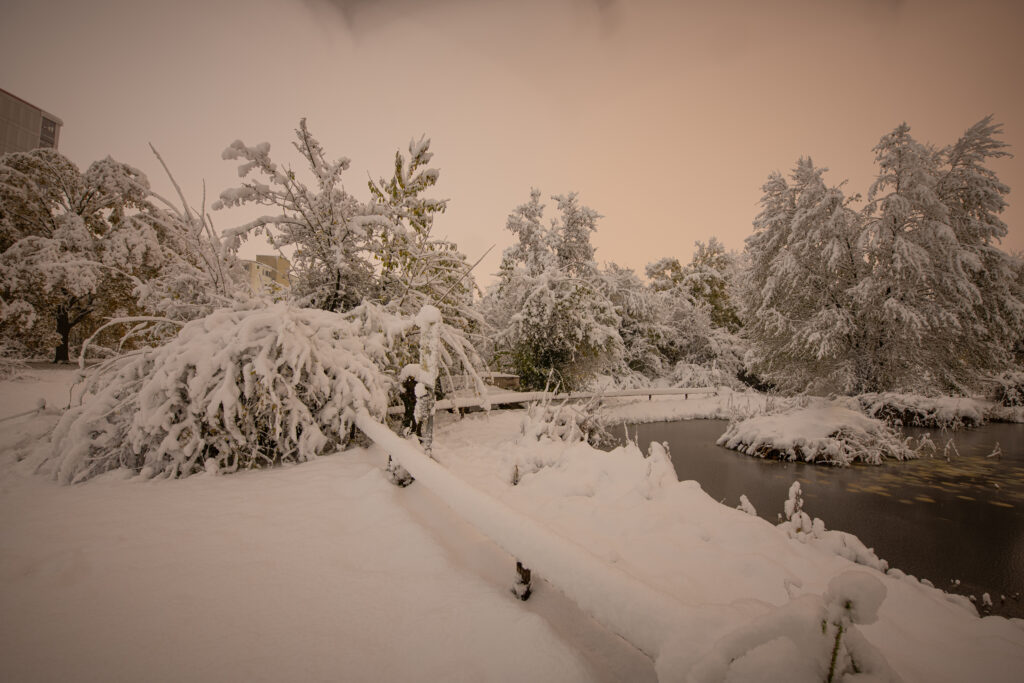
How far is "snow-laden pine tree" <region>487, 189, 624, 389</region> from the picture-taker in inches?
577

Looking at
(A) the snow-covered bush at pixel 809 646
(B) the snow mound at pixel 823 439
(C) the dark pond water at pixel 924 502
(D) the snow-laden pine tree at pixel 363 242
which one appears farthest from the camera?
(B) the snow mound at pixel 823 439

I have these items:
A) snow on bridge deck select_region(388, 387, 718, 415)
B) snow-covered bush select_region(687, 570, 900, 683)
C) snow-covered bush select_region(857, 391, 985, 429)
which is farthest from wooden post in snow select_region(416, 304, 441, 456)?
snow-covered bush select_region(857, 391, 985, 429)

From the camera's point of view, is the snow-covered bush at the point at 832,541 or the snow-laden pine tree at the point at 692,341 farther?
the snow-laden pine tree at the point at 692,341

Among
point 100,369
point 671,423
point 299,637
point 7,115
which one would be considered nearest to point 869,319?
point 671,423

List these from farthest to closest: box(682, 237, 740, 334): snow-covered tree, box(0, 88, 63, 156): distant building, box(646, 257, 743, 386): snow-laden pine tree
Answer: box(0, 88, 63, 156): distant building < box(682, 237, 740, 334): snow-covered tree < box(646, 257, 743, 386): snow-laden pine tree

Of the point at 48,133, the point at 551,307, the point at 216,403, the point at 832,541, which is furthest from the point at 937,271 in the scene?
the point at 48,133

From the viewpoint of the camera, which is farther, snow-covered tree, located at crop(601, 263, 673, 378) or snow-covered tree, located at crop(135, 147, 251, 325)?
snow-covered tree, located at crop(601, 263, 673, 378)

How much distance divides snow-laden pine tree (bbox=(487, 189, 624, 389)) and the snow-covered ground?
33.6ft

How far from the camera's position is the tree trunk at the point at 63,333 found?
1295cm

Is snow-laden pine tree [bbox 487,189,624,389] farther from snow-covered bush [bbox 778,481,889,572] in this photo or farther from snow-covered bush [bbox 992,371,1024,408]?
snow-covered bush [bbox 992,371,1024,408]

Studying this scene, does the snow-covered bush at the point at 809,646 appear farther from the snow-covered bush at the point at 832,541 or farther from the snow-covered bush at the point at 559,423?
the snow-covered bush at the point at 559,423

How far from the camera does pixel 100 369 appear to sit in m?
4.54

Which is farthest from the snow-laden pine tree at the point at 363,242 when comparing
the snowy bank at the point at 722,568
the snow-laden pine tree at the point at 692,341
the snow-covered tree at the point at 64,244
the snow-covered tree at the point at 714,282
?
the snow-covered tree at the point at 714,282

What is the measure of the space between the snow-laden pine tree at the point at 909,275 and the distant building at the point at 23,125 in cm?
8109
